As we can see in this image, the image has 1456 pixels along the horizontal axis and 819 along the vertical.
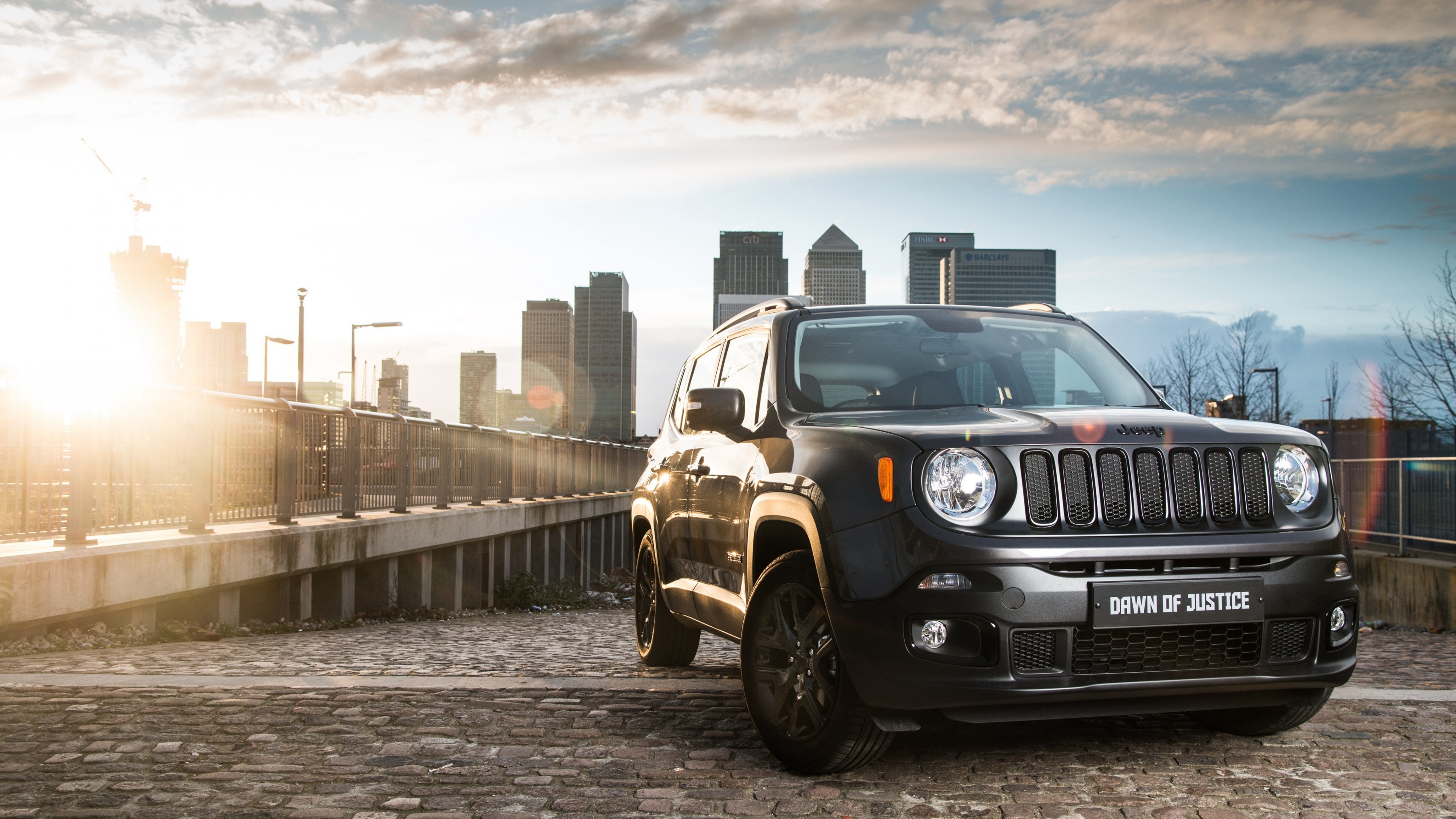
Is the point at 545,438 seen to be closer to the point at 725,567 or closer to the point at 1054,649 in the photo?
the point at 725,567

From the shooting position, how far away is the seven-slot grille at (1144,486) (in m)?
3.96

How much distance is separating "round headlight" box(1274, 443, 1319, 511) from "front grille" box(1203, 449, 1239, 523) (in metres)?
0.21

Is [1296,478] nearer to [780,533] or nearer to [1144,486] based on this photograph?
[1144,486]

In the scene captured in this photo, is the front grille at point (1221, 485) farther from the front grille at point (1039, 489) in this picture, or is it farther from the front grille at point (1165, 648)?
the front grille at point (1039, 489)

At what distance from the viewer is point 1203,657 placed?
3975mm

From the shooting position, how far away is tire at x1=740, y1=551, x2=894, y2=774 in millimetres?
4156

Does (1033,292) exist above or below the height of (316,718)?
above

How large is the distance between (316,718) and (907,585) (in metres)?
2.92

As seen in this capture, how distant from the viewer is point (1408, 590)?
13.1m

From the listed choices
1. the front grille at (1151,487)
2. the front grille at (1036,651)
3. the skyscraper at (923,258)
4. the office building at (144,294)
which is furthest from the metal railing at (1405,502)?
the office building at (144,294)

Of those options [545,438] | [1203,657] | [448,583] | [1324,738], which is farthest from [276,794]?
[545,438]

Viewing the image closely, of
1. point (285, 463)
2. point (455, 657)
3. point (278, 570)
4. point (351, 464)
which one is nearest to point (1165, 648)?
point (455, 657)

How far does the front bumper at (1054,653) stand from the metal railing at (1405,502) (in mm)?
9418

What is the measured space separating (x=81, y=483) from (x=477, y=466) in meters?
9.22
